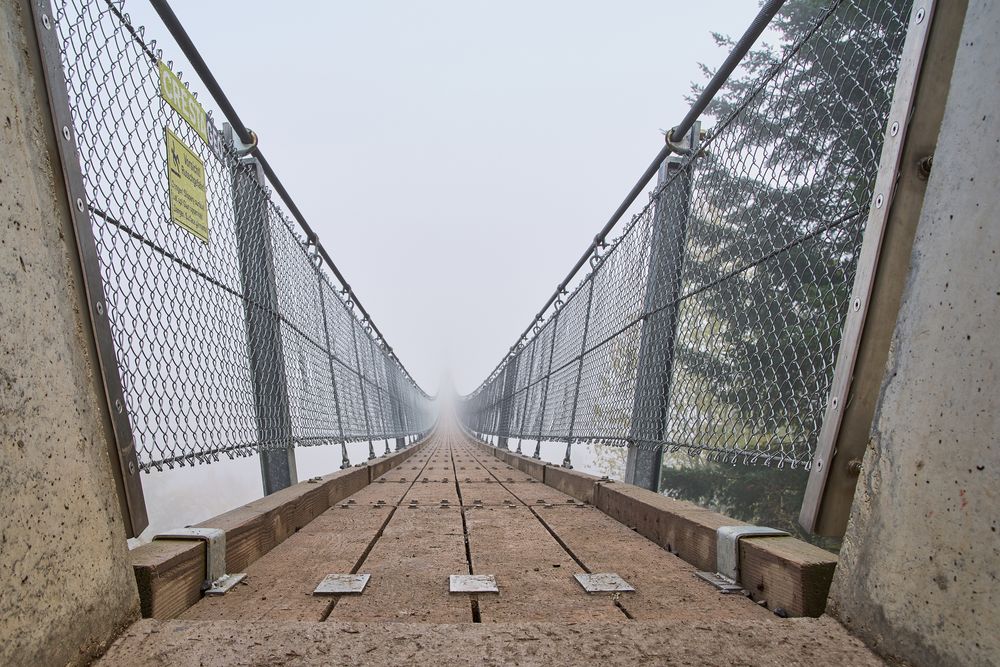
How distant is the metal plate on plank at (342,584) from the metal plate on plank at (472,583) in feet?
0.77

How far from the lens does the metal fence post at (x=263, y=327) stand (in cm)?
283

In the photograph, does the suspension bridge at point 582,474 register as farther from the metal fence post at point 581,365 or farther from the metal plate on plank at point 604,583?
the metal fence post at point 581,365

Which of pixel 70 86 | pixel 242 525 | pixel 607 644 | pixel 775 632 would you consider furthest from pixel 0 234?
pixel 775 632

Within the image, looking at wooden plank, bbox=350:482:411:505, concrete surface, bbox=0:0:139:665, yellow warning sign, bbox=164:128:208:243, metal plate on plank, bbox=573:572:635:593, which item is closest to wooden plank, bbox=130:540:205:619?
concrete surface, bbox=0:0:139:665

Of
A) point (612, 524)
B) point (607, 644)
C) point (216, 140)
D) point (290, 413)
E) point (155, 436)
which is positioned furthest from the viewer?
point (290, 413)

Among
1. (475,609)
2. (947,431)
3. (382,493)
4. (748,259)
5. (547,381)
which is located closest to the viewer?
(947,431)

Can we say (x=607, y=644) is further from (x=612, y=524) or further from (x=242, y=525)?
(x=612, y=524)

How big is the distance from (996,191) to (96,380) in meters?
1.66

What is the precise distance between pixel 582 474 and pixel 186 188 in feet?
7.81

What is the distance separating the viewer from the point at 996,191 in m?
0.81

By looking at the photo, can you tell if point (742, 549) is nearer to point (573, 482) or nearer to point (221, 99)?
point (573, 482)

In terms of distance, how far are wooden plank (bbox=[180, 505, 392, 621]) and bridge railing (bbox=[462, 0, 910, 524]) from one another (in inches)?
55.8

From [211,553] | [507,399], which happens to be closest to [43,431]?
[211,553]

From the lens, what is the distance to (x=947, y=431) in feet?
2.71
